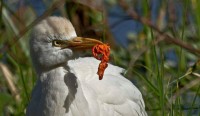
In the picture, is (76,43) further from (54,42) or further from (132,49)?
(132,49)

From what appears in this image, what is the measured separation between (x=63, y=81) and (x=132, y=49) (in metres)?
2.78

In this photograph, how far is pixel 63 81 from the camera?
381 centimetres

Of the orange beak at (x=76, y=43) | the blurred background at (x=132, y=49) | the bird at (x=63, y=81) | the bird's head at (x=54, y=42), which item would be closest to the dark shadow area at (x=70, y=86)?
the bird at (x=63, y=81)

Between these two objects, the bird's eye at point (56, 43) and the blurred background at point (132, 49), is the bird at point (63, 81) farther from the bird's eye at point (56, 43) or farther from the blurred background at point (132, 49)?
the blurred background at point (132, 49)

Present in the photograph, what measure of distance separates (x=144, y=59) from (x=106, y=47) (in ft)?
7.24

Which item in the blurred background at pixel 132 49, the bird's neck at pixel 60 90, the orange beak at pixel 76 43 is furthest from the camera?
the blurred background at pixel 132 49

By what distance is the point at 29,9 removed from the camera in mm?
6332

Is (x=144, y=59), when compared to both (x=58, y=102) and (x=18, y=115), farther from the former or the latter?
(x=58, y=102)

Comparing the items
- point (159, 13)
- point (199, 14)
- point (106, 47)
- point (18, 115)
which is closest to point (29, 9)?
point (159, 13)

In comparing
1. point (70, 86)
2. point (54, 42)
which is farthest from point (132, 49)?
point (54, 42)

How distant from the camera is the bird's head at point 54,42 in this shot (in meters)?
3.68

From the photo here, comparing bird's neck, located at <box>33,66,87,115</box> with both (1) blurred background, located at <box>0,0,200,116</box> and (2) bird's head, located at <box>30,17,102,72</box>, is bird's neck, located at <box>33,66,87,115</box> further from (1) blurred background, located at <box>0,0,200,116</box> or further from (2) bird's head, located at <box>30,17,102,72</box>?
(1) blurred background, located at <box>0,0,200,116</box>

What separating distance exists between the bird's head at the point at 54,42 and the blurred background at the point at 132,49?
28 centimetres

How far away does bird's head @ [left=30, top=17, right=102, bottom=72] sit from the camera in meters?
3.68
